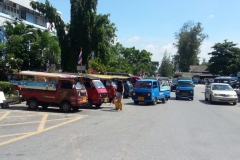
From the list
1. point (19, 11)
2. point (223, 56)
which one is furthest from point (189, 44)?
point (19, 11)

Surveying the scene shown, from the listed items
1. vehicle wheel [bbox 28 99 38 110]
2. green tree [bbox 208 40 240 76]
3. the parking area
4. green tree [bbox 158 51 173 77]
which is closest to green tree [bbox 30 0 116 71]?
vehicle wheel [bbox 28 99 38 110]

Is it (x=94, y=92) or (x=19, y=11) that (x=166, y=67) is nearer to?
(x=19, y=11)

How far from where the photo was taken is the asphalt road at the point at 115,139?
8.10m

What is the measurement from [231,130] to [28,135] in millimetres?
7603

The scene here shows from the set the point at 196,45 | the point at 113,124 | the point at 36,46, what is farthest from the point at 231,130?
the point at 196,45

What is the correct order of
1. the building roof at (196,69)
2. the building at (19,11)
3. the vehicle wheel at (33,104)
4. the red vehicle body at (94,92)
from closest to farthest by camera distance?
the vehicle wheel at (33,104), the red vehicle body at (94,92), the building at (19,11), the building roof at (196,69)

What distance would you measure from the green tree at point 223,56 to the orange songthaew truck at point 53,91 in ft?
220

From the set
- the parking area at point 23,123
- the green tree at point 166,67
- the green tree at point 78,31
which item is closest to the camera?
the parking area at point 23,123

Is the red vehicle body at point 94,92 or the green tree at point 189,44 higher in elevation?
the green tree at point 189,44

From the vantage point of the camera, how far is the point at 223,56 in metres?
81.7

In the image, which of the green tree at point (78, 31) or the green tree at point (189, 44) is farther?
the green tree at point (189, 44)

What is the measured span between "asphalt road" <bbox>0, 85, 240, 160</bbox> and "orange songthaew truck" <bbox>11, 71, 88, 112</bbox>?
223cm

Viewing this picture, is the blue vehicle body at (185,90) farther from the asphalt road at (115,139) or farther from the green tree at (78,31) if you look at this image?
the asphalt road at (115,139)

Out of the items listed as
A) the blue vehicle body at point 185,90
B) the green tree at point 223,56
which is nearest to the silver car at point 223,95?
the blue vehicle body at point 185,90
